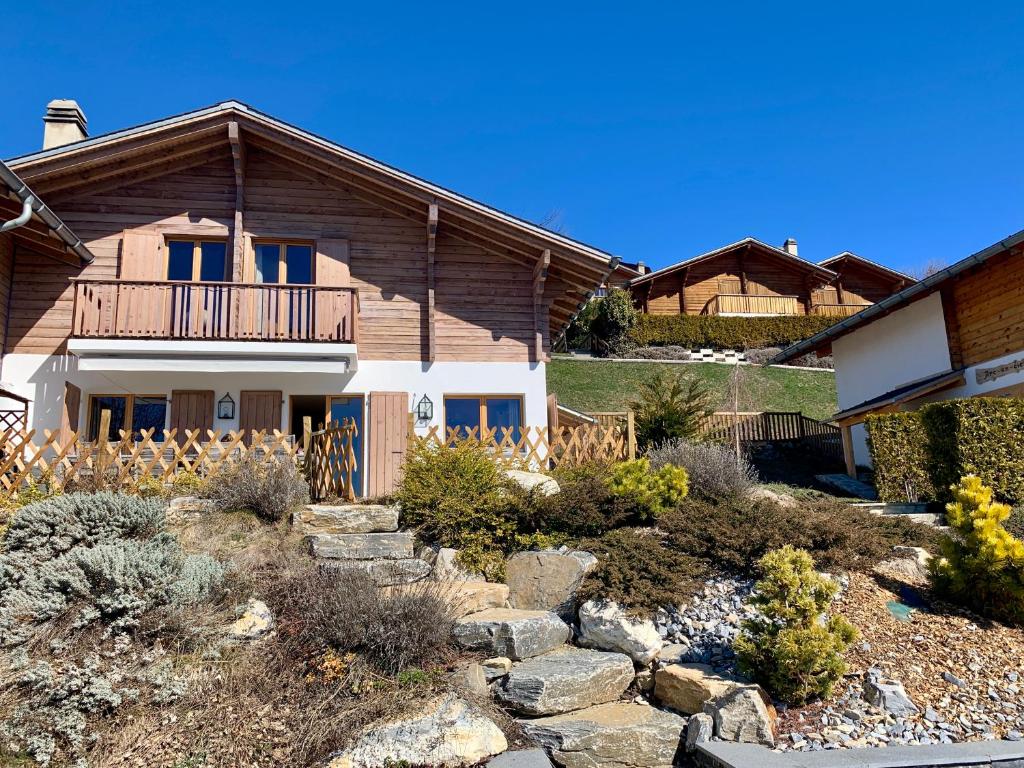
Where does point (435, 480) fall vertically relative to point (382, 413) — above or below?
below

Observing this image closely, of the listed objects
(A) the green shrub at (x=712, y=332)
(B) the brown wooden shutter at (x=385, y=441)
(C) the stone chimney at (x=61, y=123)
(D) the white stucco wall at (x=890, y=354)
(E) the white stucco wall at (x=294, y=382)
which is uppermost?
(C) the stone chimney at (x=61, y=123)

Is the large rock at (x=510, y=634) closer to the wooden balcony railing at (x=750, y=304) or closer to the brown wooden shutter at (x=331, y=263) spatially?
the brown wooden shutter at (x=331, y=263)

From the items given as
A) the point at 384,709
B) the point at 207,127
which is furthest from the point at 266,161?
the point at 384,709

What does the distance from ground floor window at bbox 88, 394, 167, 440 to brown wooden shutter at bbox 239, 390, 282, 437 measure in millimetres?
1573

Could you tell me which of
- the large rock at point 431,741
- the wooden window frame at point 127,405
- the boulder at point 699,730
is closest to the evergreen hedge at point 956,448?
the boulder at point 699,730

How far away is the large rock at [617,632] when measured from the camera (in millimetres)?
7828

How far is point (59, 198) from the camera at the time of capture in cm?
1569

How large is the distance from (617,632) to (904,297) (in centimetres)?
1365

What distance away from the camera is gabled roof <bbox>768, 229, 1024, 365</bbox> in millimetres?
15484

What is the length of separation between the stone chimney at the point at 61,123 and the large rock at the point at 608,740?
1668cm

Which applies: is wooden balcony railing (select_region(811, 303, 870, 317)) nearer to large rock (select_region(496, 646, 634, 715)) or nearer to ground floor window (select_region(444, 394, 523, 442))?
ground floor window (select_region(444, 394, 523, 442))

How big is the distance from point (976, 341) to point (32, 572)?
17.9 m

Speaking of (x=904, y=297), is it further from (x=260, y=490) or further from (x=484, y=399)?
(x=260, y=490)

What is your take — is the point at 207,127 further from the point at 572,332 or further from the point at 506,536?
the point at 572,332
